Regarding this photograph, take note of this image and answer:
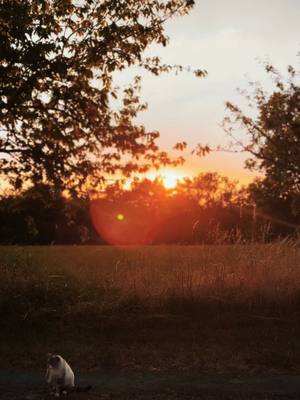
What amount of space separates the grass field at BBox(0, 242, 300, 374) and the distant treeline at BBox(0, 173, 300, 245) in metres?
1.54

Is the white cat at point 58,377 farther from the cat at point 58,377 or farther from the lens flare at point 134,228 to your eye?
the lens flare at point 134,228

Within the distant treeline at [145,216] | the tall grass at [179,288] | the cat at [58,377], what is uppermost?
the distant treeline at [145,216]

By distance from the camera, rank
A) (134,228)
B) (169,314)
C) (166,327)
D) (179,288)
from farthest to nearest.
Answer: (134,228) → (179,288) → (169,314) → (166,327)

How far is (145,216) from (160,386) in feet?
234

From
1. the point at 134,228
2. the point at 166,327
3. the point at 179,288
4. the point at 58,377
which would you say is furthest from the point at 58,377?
the point at 134,228

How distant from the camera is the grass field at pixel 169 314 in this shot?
26.1ft

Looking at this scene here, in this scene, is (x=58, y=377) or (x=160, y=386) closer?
(x=58, y=377)

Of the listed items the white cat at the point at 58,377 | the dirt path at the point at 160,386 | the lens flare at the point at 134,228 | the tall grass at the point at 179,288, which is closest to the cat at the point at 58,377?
the white cat at the point at 58,377

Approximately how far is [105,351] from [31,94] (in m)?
5.07

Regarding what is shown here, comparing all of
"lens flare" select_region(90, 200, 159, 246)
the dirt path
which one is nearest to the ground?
the dirt path

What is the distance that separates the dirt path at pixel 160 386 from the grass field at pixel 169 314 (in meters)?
0.38

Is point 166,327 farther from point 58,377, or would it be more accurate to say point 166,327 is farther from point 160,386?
point 58,377

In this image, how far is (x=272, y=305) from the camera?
32.4 ft

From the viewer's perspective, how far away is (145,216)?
256 feet
